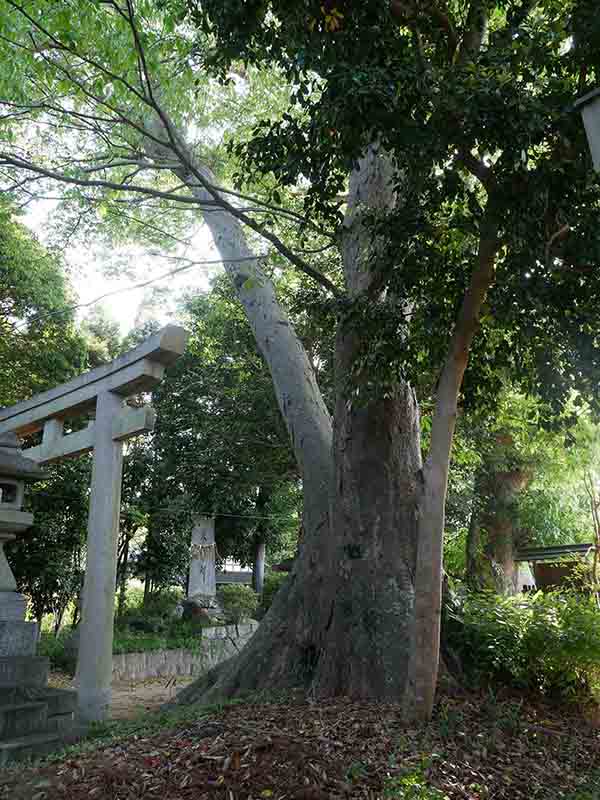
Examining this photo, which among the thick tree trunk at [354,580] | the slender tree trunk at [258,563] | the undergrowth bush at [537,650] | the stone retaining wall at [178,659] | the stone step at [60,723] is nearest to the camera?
the thick tree trunk at [354,580]

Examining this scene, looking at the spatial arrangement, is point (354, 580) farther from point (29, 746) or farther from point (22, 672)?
point (22, 672)

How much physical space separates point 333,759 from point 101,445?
4479 mm

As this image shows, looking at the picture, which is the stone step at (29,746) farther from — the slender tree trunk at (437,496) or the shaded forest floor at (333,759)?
the slender tree trunk at (437,496)

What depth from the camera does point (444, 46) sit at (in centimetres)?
450

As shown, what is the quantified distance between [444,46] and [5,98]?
163 inches

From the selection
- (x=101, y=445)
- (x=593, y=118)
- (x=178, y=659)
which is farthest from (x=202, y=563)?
(x=593, y=118)

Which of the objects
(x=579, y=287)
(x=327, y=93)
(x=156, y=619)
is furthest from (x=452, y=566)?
(x=327, y=93)

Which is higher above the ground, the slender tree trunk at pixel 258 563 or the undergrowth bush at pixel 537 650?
the slender tree trunk at pixel 258 563

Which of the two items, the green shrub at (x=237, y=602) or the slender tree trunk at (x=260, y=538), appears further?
the slender tree trunk at (x=260, y=538)

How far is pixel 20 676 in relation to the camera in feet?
19.6

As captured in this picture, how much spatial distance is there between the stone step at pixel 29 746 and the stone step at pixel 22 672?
50 centimetres

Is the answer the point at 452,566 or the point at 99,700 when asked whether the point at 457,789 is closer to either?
the point at 99,700

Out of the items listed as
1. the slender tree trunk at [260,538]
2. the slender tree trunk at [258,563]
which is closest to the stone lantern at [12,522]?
the slender tree trunk at [260,538]

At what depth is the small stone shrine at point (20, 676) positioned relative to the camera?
18.1ft
